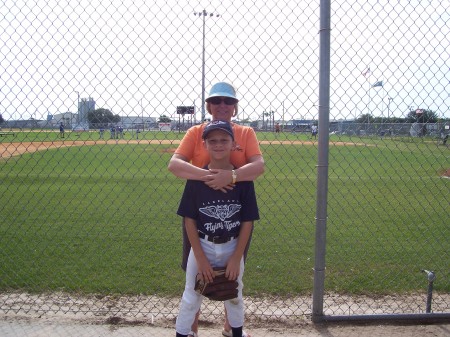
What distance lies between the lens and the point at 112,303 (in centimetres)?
394

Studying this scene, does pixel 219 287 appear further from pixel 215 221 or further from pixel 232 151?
pixel 232 151

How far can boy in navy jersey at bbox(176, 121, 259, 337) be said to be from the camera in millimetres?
2691

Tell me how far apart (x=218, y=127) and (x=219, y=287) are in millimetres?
990

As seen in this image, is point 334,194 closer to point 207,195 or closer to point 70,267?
point 70,267

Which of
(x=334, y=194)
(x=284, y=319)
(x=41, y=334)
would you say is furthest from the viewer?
(x=334, y=194)

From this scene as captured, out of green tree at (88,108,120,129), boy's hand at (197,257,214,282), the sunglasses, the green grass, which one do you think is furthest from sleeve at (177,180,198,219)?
green tree at (88,108,120,129)

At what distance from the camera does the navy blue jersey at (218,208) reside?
2.71m

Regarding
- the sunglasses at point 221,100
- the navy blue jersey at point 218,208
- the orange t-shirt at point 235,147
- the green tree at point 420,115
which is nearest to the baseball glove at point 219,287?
the navy blue jersey at point 218,208

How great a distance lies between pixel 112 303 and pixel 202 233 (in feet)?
5.51

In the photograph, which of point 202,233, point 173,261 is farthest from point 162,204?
point 202,233

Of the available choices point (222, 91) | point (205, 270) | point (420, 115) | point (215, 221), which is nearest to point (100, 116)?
point (222, 91)

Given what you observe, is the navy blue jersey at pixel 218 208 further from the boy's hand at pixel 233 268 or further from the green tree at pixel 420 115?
the green tree at pixel 420 115

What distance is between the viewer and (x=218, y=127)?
2.64m

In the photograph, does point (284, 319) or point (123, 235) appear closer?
point (284, 319)
